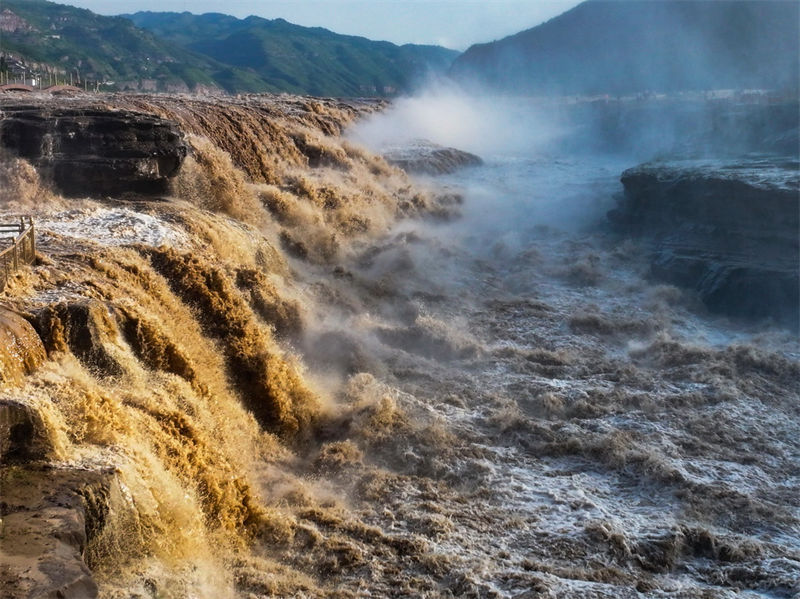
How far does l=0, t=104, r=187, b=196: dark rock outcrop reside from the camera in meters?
11.7

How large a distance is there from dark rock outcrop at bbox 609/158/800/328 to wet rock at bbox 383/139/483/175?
6.79 metres

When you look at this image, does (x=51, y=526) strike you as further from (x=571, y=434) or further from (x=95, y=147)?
(x=95, y=147)

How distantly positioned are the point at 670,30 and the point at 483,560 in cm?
5698

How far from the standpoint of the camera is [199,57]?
302 ft

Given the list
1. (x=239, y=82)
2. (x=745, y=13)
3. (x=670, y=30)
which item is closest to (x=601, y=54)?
(x=670, y=30)

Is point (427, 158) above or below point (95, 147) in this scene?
below

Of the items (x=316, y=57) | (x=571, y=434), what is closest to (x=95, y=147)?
(x=571, y=434)

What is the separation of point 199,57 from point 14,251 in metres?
90.7

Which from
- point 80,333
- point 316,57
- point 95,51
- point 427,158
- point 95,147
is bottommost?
point 80,333

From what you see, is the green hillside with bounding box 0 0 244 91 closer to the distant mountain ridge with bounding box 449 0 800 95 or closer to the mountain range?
the mountain range

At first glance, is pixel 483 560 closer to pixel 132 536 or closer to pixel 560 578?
pixel 560 578

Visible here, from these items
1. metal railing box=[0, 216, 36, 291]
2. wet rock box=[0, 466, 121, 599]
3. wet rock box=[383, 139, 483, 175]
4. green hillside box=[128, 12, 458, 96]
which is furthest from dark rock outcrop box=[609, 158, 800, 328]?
green hillside box=[128, 12, 458, 96]

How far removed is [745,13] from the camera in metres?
51.5

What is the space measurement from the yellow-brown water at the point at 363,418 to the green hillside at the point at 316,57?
7620cm
